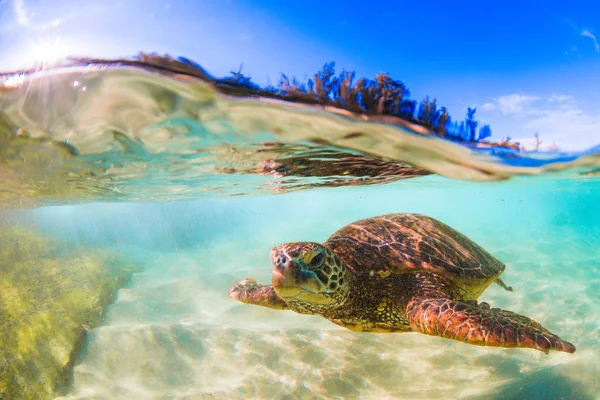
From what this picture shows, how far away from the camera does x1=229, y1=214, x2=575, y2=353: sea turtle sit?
367 cm

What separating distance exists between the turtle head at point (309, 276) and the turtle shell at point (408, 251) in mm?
690

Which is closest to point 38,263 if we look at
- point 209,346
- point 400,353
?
point 209,346

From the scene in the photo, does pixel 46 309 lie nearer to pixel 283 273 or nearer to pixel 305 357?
pixel 305 357

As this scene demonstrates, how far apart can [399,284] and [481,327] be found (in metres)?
1.55

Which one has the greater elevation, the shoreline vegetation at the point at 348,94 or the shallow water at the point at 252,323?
the shoreline vegetation at the point at 348,94

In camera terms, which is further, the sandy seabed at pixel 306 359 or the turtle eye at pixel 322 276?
the sandy seabed at pixel 306 359

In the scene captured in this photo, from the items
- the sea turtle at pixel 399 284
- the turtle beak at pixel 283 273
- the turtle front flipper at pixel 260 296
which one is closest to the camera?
the sea turtle at pixel 399 284

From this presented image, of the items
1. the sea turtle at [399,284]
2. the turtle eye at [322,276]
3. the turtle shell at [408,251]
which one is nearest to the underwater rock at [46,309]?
the sea turtle at [399,284]

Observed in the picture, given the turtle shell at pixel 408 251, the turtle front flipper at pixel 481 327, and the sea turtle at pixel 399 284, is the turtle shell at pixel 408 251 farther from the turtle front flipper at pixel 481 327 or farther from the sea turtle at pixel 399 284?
the turtle front flipper at pixel 481 327

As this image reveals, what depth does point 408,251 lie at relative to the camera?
531 cm

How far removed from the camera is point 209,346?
23.4ft

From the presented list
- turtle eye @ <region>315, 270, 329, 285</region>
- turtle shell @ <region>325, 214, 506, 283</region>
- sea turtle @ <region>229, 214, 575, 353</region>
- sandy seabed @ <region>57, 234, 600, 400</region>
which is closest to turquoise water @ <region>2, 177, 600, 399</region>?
sandy seabed @ <region>57, 234, 600, 400</region>

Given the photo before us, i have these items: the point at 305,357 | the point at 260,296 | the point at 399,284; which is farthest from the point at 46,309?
the point at 399,284

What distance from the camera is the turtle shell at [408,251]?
509 centimetres
